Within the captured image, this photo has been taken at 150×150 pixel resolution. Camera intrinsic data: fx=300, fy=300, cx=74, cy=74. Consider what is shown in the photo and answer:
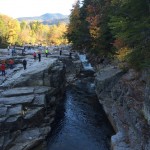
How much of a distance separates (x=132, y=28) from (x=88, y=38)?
30.5 m

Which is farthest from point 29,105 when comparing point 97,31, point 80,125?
point 97,31

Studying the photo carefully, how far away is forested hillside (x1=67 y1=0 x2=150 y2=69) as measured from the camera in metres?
21.8

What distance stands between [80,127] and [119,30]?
12.7 metres

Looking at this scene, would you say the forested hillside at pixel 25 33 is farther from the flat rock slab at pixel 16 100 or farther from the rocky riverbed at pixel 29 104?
the flat rock slab at pixel 16 100

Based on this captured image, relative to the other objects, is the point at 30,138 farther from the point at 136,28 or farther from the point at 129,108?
the point at 136,28

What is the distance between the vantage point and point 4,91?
35562 mm

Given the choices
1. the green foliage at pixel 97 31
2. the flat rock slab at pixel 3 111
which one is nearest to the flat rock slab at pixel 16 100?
the flat rock slab at pixel 3 111

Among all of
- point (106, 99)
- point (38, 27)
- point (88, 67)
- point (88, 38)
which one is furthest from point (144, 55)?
point (38, 27)

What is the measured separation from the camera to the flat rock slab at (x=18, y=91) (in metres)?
34.4

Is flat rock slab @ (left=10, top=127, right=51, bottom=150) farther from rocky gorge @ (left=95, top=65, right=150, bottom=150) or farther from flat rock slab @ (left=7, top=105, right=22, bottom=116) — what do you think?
rocky gorge @ (left=95, top=65, right=150, bottom=150)

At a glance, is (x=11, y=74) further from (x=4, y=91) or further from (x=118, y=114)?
(x=118, y=114)

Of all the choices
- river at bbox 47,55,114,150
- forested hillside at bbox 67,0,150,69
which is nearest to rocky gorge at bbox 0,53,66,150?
river at bbox 47,55,114,150

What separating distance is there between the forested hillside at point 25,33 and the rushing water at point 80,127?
3647 centimetres

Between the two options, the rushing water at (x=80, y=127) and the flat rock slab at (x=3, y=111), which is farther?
the flat rock slab at (x=3, y=111)
